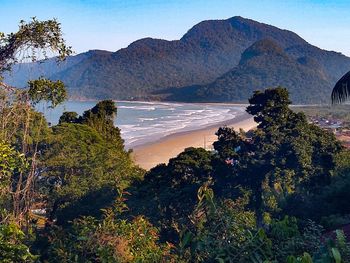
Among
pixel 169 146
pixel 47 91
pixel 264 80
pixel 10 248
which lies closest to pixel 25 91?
pixel 47 91

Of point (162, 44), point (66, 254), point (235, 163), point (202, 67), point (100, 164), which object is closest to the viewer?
point (66, 254)

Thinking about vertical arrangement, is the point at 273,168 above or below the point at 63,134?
below

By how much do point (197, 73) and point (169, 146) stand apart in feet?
435

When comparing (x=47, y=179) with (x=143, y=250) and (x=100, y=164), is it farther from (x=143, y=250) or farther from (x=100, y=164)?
(x=143, y=250)

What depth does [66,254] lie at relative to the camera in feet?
15.3

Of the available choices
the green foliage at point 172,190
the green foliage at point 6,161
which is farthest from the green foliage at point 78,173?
the green foliage at point 6,161

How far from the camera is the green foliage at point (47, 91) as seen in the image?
4773 mm

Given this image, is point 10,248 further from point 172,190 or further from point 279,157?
point 279,157

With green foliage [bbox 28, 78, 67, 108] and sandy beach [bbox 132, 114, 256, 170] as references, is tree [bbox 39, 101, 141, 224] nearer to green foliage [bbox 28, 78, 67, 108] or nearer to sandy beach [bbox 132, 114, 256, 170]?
green foliage [bbox 28, 78, 67, 108]

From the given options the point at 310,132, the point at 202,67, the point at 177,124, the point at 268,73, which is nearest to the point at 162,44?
the point at 202,67

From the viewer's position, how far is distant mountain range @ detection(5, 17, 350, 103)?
11288 cm

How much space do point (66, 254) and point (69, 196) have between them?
819 cm

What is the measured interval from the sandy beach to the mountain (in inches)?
2441

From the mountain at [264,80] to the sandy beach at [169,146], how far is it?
203ft
